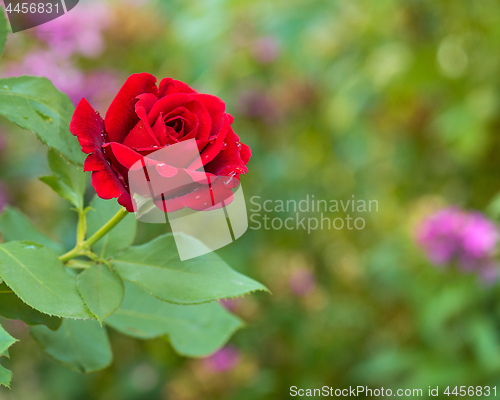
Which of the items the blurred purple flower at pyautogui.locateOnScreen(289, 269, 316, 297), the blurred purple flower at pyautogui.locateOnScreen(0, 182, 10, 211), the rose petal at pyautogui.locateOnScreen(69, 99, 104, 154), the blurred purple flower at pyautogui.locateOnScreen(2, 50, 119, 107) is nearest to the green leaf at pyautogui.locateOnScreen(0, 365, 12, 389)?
the rose petal at pyautogui.locateOnScreen(69, 99, 104, 154)

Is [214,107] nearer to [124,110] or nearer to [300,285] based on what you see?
[124,110]

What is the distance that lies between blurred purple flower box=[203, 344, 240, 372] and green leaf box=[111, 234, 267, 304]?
0.62 m

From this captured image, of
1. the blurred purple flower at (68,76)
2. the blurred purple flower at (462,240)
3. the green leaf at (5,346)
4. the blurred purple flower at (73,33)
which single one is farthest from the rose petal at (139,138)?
the blurred purple flower at (462,240)

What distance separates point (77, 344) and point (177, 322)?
9 cm

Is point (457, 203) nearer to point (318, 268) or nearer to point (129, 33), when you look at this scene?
point (318, 268)

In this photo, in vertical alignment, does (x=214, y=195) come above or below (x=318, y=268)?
above

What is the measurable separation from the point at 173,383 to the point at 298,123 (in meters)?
0.78

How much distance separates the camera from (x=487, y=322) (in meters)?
0.90

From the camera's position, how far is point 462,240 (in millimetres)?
938

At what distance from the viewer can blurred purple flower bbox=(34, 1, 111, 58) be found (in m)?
0.74

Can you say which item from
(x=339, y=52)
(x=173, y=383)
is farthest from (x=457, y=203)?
(x=173, y=383)

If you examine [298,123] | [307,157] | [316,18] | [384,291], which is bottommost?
[384,291]

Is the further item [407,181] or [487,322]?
[407,181]

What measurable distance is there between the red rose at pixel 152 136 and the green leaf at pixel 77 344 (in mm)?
140
